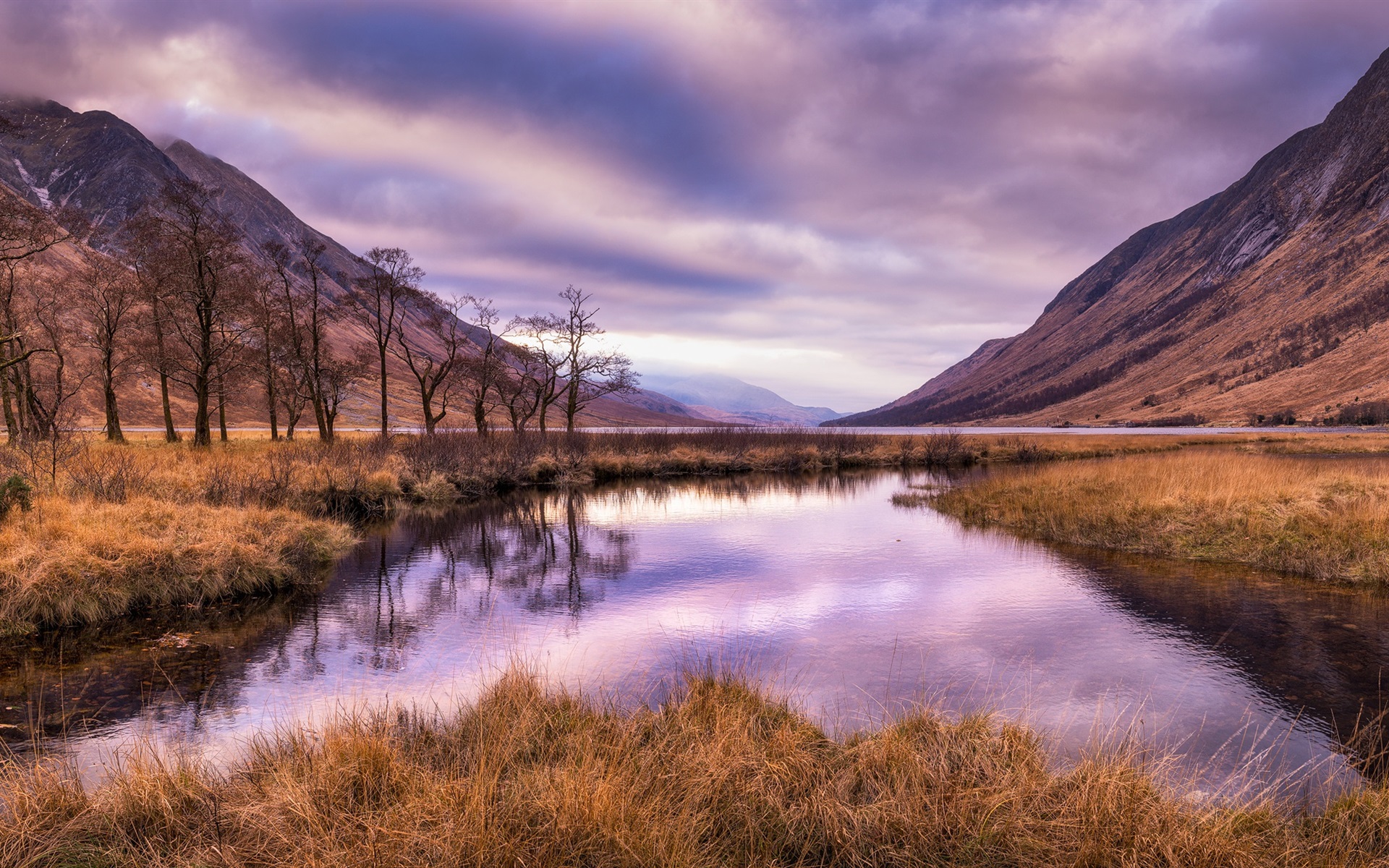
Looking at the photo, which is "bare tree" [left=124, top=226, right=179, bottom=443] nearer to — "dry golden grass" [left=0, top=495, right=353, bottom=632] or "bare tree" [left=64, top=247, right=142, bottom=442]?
"bare tree" [left=64, top=247, right=142, bottom=442]

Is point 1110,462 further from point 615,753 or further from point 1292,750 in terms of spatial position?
point 615,753

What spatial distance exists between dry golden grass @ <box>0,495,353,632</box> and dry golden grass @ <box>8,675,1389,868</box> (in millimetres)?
7504

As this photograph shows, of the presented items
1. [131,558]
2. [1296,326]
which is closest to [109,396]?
[131,558]

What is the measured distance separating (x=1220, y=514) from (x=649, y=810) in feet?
65.5

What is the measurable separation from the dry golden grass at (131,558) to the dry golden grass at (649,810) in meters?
7.50

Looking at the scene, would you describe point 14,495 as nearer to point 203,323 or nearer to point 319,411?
point 203,323

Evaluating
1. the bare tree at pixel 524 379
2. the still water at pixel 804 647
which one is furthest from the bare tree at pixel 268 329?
the still water at pixel 804 647

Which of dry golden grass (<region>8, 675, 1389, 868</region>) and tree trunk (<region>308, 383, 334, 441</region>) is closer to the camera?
dry golden grass (<region>8, 675, 1389, 868</region>)

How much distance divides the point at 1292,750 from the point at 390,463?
102 feet

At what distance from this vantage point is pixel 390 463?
100ft

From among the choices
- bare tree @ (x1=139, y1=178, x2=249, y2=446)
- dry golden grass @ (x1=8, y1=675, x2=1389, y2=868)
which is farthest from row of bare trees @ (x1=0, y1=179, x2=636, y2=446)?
dry golden grass @ (x1=8, y1=675, x2=1389, y2=868)

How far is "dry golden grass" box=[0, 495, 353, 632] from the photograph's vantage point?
11.1m

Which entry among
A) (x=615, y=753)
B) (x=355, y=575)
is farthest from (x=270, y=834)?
(x=355, y=575)

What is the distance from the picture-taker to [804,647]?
34.8 feet
